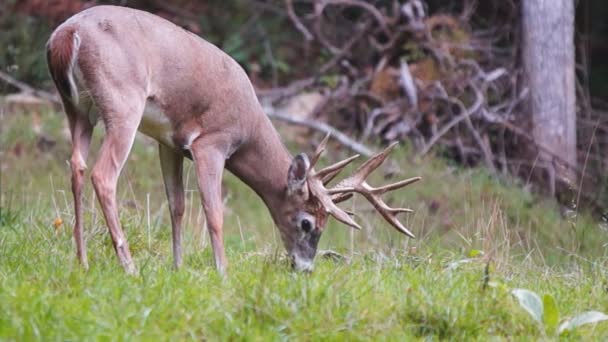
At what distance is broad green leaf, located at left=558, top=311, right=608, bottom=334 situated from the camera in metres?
5.05

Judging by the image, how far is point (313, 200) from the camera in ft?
23.4

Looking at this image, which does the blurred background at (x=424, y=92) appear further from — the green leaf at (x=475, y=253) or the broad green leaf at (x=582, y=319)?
the broad green leaf at (x=582, y=319)

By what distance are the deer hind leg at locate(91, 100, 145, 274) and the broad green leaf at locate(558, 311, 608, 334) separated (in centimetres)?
240

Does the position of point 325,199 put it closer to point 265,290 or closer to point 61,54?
point 61,54

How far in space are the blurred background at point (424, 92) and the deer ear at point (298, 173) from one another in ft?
13.6

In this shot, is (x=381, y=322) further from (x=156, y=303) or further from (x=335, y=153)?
(x=335, y=153)

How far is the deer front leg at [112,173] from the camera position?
5.99m

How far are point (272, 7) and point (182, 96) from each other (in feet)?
30.5

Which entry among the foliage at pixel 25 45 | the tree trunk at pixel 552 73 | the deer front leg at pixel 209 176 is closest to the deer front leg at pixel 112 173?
the deer front leg at pixel 209 176

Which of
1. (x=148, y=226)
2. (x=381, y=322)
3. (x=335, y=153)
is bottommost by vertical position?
(x=335, y=153)

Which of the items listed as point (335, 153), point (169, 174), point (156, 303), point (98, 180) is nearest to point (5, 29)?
point (335, 153)

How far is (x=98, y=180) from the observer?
6016 millimetres

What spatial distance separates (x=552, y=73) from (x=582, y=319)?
800 cm

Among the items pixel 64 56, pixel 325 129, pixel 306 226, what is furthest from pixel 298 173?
pixel 325 129
